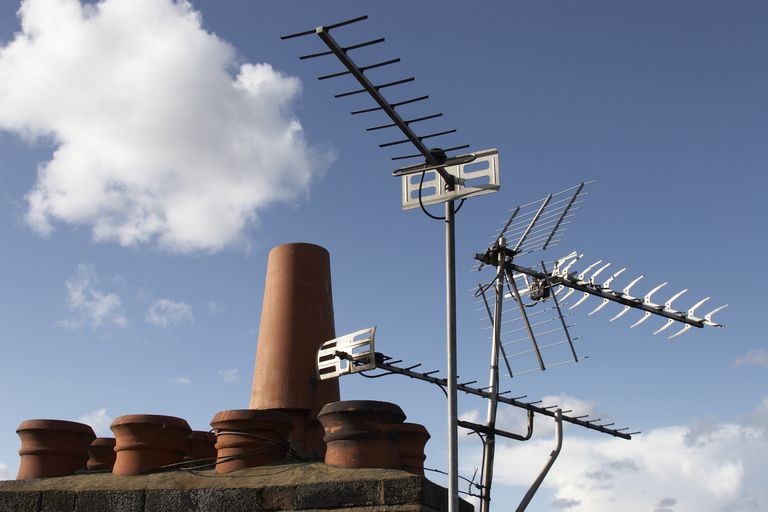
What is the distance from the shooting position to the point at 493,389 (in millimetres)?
10945

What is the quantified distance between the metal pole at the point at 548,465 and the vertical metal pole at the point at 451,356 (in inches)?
154

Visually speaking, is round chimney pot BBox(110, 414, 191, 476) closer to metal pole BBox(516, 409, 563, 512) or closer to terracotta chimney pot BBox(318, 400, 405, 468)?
terracotta chimney pot BBox(318, 400, 405, 468)

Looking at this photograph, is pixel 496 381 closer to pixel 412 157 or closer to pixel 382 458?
pixel 382 458

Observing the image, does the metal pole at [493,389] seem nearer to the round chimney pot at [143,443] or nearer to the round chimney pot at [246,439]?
the round chimney pot at [246,439]

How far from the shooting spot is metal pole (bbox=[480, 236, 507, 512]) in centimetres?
1029

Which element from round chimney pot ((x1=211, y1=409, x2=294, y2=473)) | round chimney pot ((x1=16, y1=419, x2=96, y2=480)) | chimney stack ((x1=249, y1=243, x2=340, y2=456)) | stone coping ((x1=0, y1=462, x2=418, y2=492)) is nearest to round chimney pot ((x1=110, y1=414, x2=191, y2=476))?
stone coping ((x1=0, y1=462, x2=418, y2=492))

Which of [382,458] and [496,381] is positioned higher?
[496,381]

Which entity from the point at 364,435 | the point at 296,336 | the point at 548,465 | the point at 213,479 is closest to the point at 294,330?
the point at 296,336

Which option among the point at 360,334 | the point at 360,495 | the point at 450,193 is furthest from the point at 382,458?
the point at 450,193

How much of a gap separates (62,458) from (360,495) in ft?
13.5

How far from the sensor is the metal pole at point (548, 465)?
10117 millimetres

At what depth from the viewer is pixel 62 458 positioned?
9.65m

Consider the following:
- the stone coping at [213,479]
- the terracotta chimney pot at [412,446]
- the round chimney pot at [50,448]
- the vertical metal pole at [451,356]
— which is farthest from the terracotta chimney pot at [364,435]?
the round chimney pot at [50,448]

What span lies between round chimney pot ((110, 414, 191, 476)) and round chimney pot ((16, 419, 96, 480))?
93 cm
